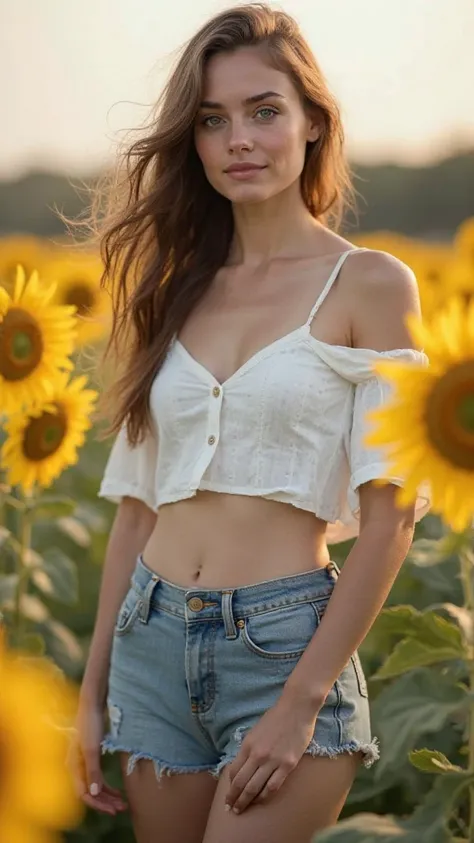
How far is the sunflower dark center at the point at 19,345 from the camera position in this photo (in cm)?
267

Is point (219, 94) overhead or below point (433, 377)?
overhead

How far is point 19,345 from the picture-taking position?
8.86 ft

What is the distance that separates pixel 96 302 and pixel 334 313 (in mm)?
3223

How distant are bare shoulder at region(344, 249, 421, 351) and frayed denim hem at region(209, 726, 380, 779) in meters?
0.68

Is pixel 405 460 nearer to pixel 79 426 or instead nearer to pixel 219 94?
pixel 219 94

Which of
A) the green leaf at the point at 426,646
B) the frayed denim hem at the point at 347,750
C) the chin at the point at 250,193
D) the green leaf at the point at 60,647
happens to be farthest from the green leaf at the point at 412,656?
the green leaf at the point at 60,647

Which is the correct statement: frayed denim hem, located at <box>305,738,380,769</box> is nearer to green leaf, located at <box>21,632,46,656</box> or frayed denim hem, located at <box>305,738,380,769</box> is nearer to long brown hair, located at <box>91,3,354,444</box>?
long brown hair, located at <box>91,3,354,444</box>

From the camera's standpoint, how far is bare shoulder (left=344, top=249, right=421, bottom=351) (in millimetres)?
2156

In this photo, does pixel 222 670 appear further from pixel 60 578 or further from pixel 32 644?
pixel 60 578

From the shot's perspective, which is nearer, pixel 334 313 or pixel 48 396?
pixel 334 313

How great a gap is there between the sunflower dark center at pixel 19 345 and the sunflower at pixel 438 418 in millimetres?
1194

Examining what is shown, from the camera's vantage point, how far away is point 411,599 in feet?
12.5

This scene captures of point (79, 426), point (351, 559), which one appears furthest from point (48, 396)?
point (351, 559)

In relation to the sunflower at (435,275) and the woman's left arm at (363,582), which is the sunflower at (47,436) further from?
the sunflower at (435,275)
